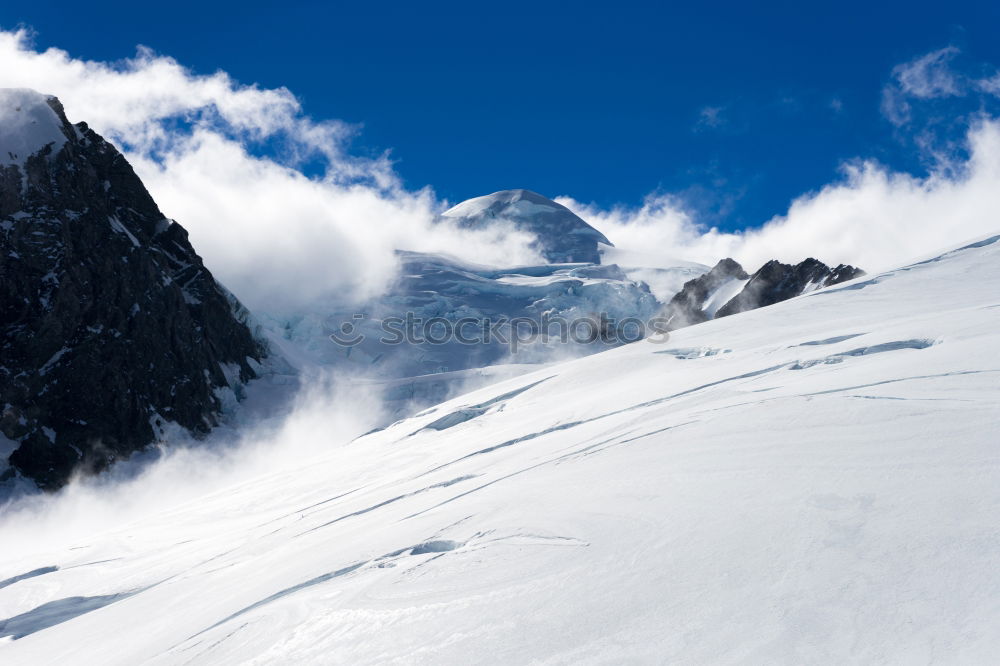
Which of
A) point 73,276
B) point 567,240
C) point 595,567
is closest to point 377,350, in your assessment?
point 73,276

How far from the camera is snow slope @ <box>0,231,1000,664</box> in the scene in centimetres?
299

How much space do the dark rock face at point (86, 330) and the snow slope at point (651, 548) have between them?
31.8 metres

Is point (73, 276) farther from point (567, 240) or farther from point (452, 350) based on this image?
point (567, 240)

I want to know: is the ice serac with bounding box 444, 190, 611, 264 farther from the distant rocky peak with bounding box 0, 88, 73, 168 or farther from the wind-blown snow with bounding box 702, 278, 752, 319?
the distant rocky peak with bounding box 0, 88, 73, 168

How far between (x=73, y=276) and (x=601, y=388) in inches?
1584

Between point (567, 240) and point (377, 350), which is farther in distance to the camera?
point (567, 240)

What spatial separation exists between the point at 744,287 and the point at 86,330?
A: 50.5 m

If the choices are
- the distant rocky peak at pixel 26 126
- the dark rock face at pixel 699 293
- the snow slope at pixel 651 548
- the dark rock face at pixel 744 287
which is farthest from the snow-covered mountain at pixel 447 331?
the snow slope at pixel 651 548

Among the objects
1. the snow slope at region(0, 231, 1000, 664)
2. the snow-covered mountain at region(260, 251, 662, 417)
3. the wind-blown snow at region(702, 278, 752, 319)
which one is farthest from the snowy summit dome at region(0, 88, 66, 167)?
the wind-blown snow at region(702, 278, 752, 319)

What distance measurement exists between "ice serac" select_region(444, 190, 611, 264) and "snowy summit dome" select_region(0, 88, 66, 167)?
103239 millimetres

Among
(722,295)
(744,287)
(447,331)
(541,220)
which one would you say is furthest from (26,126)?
(541,220)

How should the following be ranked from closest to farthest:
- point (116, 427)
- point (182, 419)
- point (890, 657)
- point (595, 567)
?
point (890, 657) < point (595, 567) < point (116, 427) < point (182, 419)

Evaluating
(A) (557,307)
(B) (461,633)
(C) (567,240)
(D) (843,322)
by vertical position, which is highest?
(C) (567,240)

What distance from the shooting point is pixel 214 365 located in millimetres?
46906
